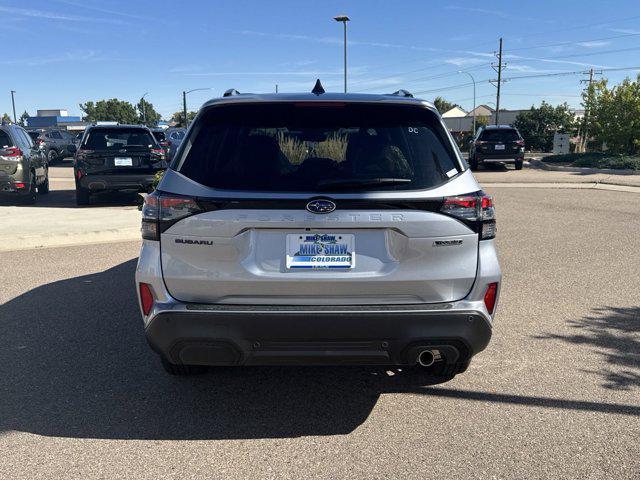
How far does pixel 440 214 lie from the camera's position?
3029 mm

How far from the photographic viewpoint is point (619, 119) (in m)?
26.9

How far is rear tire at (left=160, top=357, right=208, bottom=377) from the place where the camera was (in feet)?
12.3

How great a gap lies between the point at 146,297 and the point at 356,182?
4.28 ft

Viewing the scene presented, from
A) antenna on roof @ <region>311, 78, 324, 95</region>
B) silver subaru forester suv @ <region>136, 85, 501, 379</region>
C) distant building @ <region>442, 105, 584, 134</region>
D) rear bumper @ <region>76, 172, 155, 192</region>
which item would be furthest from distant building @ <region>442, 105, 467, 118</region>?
silver subaru forester suv @ <region>136, 85, 501, 379</region>

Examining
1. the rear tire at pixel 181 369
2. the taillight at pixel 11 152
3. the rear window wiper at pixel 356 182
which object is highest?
the taillight at pixel 11 152

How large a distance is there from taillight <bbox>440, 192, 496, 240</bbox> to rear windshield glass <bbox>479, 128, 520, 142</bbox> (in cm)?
2241

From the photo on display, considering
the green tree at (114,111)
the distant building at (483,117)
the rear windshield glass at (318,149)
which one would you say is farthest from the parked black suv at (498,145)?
the green tree at (114,111)

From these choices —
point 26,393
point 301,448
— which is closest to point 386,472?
point 301,448

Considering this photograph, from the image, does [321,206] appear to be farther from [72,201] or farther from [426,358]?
[72,201]

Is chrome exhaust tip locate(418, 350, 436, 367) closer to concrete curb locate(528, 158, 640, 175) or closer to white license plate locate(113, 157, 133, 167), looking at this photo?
white license plate locate(113, 157, 133, 167)

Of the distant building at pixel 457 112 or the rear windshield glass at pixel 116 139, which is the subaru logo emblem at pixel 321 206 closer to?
the rear windshield glass at pixel 116 139

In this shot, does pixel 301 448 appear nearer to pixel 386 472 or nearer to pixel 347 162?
pixel 386 472

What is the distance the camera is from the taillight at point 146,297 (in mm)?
3117

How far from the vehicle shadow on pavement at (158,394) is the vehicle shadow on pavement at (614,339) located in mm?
536
